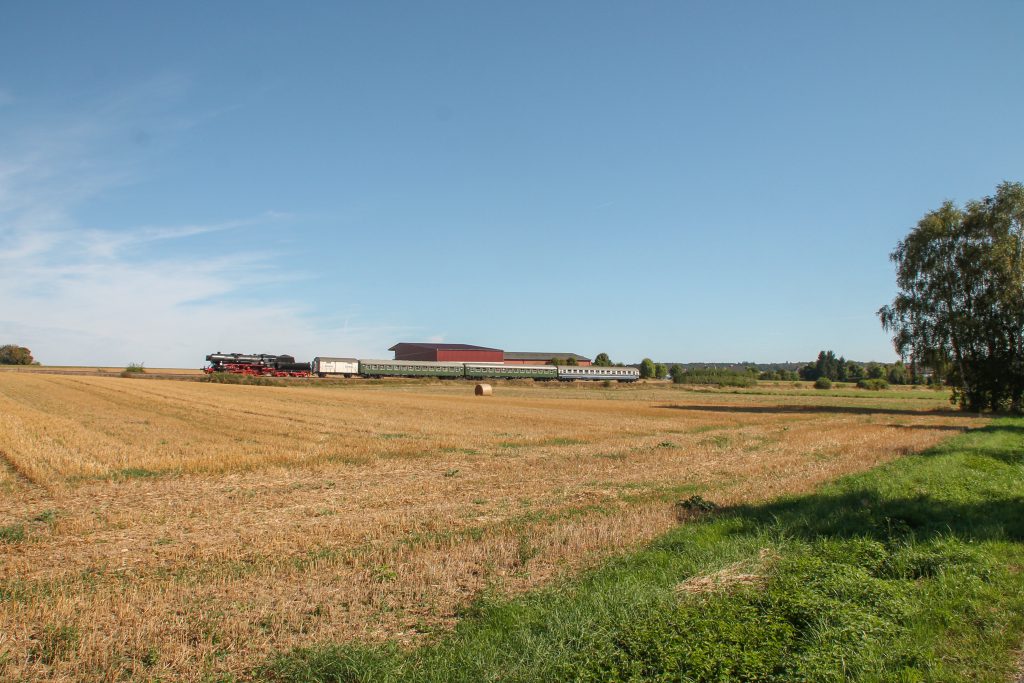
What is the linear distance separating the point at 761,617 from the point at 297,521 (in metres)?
8.51

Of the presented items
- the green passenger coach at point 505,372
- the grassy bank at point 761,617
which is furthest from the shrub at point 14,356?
the grassy bank at point 761,617

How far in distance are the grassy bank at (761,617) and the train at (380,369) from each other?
95223 mm

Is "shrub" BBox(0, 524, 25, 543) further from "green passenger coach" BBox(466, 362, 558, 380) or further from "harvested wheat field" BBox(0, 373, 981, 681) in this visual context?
"green passenger coach" BBox(466, 362, 558, 380)

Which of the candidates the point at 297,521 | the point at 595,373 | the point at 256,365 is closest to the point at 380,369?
the point at 256,365

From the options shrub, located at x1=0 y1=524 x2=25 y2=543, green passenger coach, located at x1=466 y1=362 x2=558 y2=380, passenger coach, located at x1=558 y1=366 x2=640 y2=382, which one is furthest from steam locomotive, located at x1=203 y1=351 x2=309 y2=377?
shrub, located at x1=0 y1=524 x2=25 y2=543

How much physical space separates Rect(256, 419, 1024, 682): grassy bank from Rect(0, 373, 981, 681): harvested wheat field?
2.88 feet

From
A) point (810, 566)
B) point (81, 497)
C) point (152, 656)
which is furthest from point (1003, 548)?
point (81, 497)

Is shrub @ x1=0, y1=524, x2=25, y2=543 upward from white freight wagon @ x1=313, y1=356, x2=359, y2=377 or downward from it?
downward

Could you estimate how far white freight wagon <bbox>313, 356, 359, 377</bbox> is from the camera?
104125 mm

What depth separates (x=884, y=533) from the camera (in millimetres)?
10148

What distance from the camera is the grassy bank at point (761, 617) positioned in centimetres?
541

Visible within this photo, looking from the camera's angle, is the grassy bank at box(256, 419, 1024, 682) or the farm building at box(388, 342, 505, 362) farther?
the farm building at box(388, 342, 505, 362)

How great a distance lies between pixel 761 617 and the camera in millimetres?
6312

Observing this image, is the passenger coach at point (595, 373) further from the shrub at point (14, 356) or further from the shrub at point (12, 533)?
the shrub at point (14, 356)
